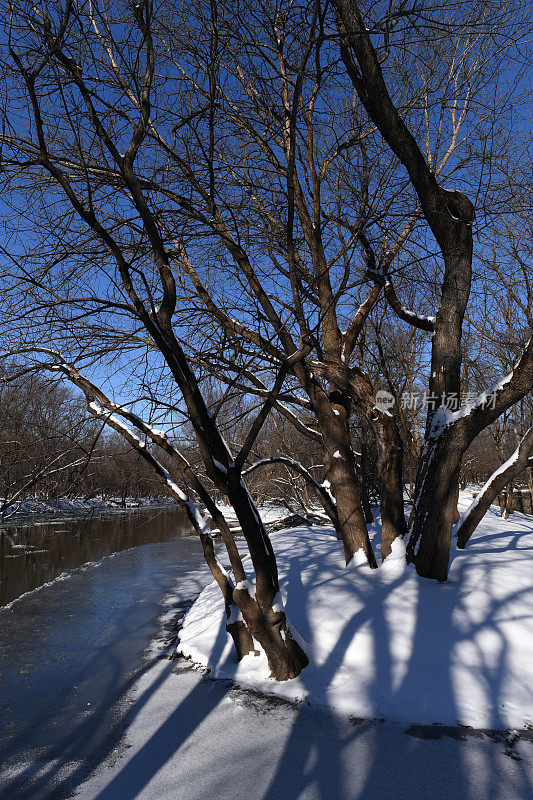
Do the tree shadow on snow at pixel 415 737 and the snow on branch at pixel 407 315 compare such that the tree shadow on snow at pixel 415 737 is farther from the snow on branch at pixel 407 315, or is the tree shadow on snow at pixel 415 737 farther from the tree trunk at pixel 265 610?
the snow on branch at pixel 407 315

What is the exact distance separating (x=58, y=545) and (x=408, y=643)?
15.5m

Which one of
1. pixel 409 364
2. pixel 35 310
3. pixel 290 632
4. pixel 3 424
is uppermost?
pixel 409 364

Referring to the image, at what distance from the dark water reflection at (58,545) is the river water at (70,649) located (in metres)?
0.07

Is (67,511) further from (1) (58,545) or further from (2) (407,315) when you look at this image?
(2) (407,315)

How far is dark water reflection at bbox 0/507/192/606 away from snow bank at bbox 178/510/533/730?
248 centimetres

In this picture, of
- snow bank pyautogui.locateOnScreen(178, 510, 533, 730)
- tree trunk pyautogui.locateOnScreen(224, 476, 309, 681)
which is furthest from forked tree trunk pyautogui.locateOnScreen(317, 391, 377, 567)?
tree trunk pyautogui.locateOnScreen(224, 476, 309, 681)

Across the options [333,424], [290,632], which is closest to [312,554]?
[333,424]

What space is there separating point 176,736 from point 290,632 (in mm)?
1221

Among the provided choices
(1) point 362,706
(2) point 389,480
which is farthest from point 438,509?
(1) point 362,706

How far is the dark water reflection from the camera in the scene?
11945mm

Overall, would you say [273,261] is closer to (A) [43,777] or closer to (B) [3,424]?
(B) [3,424]

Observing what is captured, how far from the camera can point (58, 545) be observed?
17375 mm

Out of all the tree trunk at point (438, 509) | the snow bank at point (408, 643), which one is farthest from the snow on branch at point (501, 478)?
the tree trunk at point (438, 509)

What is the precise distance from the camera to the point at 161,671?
5453 millimetres
